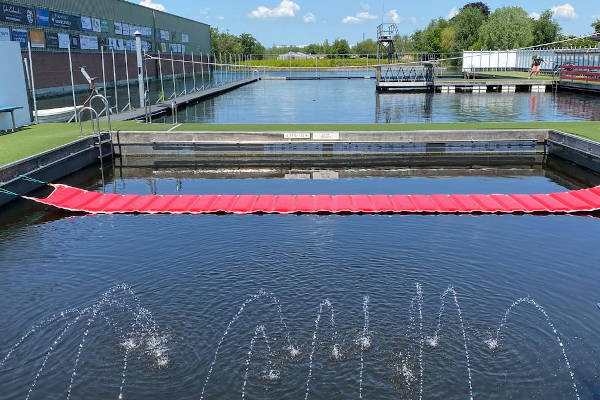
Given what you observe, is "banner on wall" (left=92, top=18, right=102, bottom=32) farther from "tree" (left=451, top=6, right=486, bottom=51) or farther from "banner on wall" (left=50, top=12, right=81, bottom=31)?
"tree" (left=451, top=6, right=486, bottom=51)

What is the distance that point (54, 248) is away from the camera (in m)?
11.9

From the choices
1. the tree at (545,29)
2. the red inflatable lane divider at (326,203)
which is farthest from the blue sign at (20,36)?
the tree at (545,29)

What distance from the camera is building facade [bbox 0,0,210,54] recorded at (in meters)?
40.6

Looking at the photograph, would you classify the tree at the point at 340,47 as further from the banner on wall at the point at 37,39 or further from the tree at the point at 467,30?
the banner on wall at the point at 37,39

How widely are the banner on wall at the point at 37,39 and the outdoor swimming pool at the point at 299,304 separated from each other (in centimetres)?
3217

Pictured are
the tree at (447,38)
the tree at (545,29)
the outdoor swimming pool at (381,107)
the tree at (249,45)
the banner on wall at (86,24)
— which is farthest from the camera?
the tree at (249,45)

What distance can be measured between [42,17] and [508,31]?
66750 millimetres

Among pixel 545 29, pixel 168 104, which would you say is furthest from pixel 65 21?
pixel 545 29

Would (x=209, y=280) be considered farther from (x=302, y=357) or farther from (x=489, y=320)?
(x=489, y=320)

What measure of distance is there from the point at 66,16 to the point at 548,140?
40643 mm

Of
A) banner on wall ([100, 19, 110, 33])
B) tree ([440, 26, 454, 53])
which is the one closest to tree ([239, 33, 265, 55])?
tree ([440, 26, 454, 53])

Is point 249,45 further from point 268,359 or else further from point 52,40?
point 268,359

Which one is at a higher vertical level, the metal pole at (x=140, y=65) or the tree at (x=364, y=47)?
the tree at (x=364, y=47)

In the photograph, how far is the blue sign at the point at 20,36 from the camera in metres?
39.7
